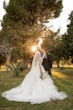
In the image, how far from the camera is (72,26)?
114 feet

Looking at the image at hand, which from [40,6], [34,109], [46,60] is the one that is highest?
[40,6]

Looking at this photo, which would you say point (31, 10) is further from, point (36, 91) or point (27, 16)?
point (36, 91)

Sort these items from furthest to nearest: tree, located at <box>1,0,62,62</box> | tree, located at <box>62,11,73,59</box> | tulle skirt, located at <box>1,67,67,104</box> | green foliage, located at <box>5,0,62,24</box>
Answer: tree, located at <box>1,0,62,62</box>
green foliage, located at <box>5,0,62,24</box>
tree, located at <box>62,11,73,59</box>
tulle skirt, located at <box>1,67,67,104</box>

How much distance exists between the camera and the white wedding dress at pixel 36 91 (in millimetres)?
12938

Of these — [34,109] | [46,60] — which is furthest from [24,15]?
[34,109]

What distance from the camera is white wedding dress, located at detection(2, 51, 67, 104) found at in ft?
42.4

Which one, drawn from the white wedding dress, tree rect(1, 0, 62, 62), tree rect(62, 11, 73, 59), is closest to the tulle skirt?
the white wedding dress

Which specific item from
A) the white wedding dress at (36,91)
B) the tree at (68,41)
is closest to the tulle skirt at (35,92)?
the white wedding dress at (36,91)

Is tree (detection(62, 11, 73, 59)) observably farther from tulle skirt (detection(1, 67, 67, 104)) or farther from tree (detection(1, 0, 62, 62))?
tulle skirt (detection(1, 67, 67, 104))

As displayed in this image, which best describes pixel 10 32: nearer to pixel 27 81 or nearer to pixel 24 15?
pixel 24 15

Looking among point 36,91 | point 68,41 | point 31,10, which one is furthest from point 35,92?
point 31,10

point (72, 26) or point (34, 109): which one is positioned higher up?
point (72, 26)

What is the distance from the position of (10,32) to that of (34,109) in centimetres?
4033

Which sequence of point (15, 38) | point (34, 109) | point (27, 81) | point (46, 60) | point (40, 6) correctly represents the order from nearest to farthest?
1. point (34, 109)
2. point (27, 81)
3. point (46, 60)
4. point (40, 6)
5. point (15, 38)
